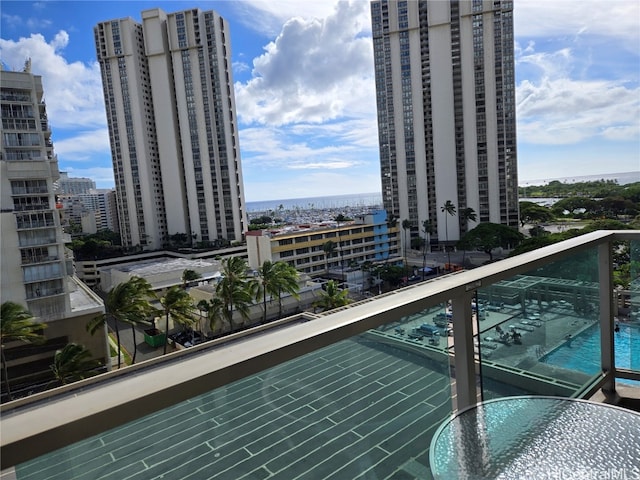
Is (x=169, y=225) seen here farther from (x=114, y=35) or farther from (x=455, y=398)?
(x=455, y=398)

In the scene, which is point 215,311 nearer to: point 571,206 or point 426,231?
point 426,231

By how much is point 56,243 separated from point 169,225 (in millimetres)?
25754

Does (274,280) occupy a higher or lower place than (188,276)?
higher

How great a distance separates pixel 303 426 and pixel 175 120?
4229 cm

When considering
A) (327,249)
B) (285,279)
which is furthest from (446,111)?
(285,279)

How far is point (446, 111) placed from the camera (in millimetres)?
33281

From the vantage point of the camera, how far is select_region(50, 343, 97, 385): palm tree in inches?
443

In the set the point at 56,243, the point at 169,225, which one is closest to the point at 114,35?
the point at 169,225

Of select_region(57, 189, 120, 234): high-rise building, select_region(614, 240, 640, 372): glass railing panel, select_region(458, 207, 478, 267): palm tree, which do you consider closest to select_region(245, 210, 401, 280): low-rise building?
select_region(458, 207, 478, 267): palm tree

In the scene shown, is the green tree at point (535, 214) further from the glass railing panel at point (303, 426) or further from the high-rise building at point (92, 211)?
the high-rise building at point (92, 211)

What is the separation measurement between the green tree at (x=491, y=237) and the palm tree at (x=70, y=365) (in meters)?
25.9

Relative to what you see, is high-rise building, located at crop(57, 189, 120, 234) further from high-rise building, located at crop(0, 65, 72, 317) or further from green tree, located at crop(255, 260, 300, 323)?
green tree, located at crop(255, 260, 300, 323)

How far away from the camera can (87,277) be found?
34375 millimetres

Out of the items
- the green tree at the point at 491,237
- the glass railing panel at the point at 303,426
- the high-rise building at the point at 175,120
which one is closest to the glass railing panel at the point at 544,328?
the glass railing panel at the point at 303,426
